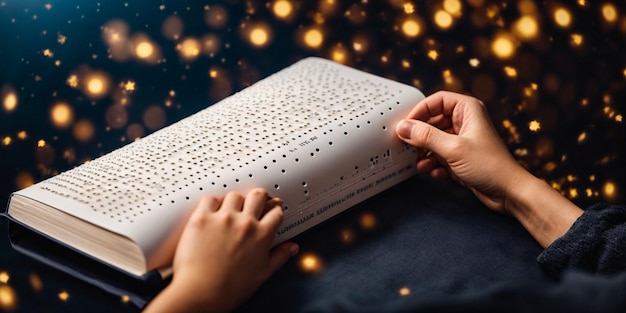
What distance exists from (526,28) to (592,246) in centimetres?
50

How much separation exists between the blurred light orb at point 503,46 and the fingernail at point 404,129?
35cm

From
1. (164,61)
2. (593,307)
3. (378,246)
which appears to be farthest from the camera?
(164,61)

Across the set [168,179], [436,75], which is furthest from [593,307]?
[436,75]

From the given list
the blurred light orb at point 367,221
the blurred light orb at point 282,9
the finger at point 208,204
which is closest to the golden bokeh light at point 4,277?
the finger at point 208,204

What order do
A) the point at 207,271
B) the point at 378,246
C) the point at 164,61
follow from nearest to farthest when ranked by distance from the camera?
the point at 207,271 < the point at 378,246 < the point at 164,61

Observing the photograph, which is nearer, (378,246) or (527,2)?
(378,246)

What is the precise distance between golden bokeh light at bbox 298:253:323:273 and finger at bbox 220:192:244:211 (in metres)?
0.10

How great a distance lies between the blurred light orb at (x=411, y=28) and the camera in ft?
4.21

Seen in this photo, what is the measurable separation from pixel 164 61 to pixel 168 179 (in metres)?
0.39

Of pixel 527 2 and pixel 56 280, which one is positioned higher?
pixel 527 2

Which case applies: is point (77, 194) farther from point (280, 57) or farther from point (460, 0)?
point (460, 0)

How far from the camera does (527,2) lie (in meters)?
1.25

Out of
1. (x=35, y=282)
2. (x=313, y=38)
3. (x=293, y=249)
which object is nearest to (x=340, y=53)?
(x=313, y=38)

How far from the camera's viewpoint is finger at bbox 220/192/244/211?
82 centimetres
